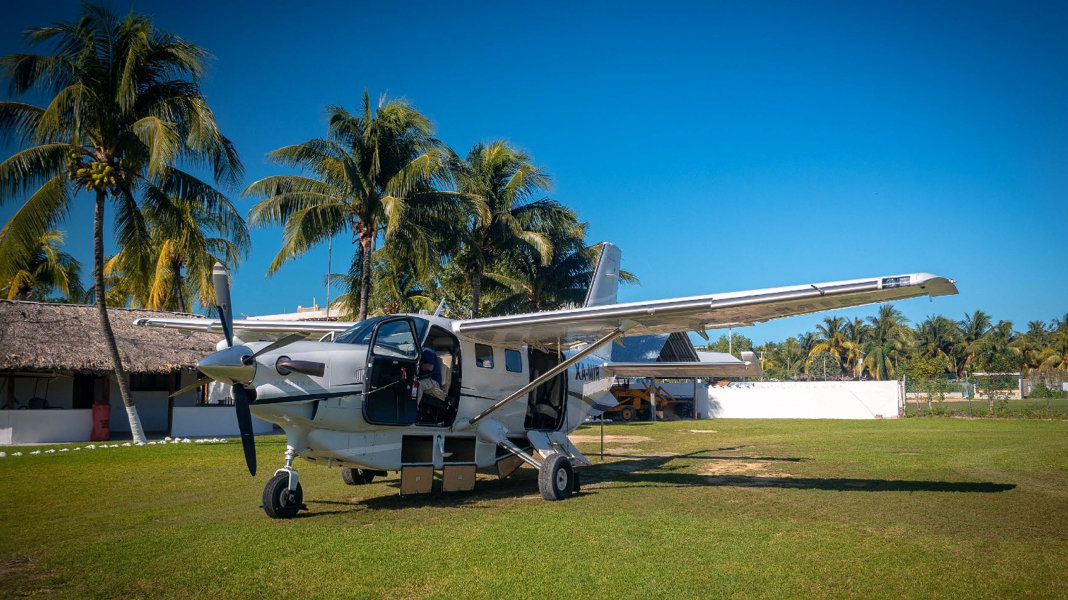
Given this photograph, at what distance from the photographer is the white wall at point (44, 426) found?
61.9 ft

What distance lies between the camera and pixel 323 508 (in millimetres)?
9070

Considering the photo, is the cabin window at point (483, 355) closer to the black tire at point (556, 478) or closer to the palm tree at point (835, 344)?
the black tire at point (556, 478)

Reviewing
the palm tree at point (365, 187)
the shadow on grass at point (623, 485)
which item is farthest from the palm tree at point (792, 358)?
the shadow on grass at point (623, 485)

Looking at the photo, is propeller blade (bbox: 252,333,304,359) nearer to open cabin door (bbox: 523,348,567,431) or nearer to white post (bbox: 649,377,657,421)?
open cabin door (bbox: 523,348,567,431)

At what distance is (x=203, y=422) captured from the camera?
869 inches

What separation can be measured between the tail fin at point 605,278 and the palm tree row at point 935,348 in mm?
60996

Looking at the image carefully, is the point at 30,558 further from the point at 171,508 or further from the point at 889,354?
the point at 889,354

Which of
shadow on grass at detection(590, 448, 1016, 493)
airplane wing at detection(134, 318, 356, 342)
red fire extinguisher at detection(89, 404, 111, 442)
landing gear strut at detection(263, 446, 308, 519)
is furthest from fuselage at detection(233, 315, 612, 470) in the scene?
red fire extinguisher at detection(89, 404, 111, 442)

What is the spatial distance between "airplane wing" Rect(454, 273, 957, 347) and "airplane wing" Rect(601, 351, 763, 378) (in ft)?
12.0

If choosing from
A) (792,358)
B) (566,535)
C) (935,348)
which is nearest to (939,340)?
(935,348)

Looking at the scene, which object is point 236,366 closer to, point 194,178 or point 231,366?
point 231,366

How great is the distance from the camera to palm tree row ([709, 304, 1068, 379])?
70.5 meters

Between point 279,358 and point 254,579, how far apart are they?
9.65 feet

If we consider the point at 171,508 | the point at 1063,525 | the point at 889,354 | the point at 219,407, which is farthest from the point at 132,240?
the point at 889,354
